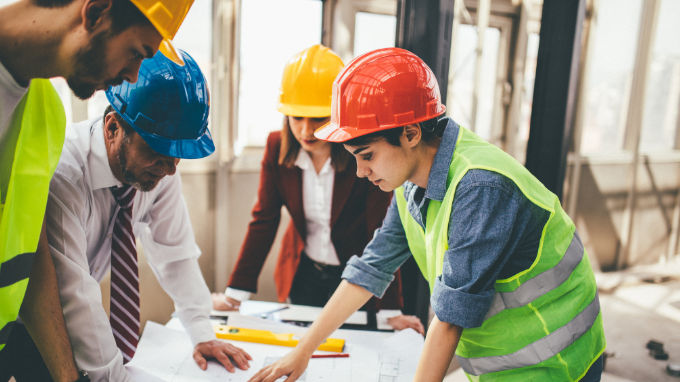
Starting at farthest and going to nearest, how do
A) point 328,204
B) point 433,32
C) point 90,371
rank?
1. point 328,204
2. point 433,32
3. point 90,371

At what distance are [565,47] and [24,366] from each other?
2.10 metres

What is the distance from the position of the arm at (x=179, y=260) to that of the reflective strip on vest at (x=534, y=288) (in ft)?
2.48

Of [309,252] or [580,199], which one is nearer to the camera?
[309,252]

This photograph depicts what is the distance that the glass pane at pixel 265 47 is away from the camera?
9.71ft

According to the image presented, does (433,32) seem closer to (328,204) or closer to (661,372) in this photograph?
(328,204)

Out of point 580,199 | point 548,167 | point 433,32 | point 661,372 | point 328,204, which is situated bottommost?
point 661,372

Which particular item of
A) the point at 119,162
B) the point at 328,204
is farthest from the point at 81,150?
the point at 328,204

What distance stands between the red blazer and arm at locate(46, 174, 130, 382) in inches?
28.6

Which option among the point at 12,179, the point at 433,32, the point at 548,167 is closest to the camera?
the point at 12,179

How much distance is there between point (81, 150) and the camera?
3.39ft

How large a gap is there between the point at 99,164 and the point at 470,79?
12.3 ft

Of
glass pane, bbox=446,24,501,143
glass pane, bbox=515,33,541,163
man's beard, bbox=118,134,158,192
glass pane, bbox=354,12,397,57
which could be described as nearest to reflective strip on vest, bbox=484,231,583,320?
man's beard, bbox=118,134,158,192

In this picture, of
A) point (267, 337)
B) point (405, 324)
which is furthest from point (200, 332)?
point (405, 324)

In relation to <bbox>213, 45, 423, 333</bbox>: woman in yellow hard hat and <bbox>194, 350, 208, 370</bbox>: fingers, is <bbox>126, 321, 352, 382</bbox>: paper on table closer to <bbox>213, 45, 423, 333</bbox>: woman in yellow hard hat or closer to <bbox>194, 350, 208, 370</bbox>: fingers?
<bbox>194, 350, 208, 370</bbox>: fingers
